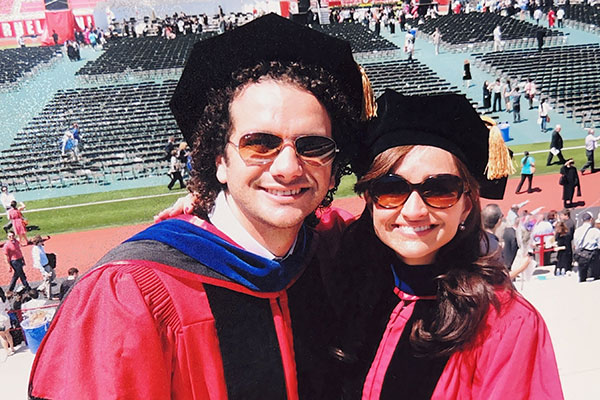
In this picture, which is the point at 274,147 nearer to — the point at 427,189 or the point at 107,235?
the point at 427,189

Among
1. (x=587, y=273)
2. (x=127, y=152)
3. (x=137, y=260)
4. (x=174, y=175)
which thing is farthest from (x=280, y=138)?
(x=127, y=152)

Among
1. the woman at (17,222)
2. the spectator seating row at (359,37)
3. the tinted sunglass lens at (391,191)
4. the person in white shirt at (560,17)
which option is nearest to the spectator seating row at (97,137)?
the woman at (17,222)

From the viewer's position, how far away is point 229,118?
1964 mm

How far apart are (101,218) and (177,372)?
1106cm

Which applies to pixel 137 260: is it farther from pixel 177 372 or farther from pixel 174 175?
pixel 174 175

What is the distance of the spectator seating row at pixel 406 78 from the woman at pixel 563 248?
38.6 feet

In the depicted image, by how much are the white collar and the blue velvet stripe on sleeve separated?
0.10 ft

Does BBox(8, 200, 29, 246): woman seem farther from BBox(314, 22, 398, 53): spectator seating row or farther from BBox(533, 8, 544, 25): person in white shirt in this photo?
BBox(533, 8, 544, 25): person in white shirt

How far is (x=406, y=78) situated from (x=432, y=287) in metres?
19.7

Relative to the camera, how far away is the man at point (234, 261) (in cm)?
162

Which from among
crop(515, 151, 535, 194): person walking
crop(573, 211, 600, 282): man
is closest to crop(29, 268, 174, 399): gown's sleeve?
crop(573, 211, 600, 282): man

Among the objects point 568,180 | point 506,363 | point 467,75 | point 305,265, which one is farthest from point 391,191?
point 467,75

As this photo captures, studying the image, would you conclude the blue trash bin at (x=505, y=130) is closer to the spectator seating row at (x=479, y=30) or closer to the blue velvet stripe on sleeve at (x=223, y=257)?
the spectator seating row at (x=479, y=30)

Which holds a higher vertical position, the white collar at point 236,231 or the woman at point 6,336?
the white collar at point 236,231
